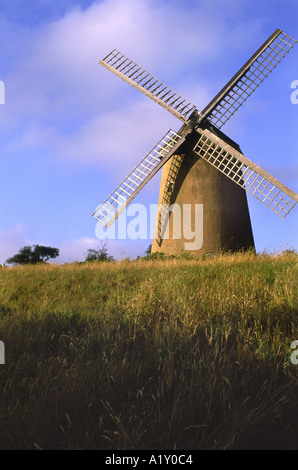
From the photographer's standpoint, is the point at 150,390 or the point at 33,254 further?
the point at 33,254

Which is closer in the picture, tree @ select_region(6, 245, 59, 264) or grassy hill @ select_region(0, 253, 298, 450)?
grassy hill @ select_region(0, 253, 298, 450)

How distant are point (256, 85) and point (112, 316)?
40.7 feet

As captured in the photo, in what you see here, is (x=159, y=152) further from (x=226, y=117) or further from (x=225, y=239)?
(x=225, y=239)

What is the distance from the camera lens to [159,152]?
46.1 feet

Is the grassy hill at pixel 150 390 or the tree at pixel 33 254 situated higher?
the tree at pixel 33 254

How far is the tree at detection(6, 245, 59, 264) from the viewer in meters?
24.2

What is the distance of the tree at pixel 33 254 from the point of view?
24156mm

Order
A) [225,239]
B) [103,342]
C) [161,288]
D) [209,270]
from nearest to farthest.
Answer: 1. [103,342]
2. [161,288]
3. [209,270]
4. [225,239]

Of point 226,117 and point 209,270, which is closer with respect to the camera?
point 209,270

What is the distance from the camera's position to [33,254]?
25375mm

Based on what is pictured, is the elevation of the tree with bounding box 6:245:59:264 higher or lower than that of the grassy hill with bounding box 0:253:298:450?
higher

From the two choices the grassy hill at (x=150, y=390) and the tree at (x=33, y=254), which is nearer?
the grassy hill at (x=150, y=390)
